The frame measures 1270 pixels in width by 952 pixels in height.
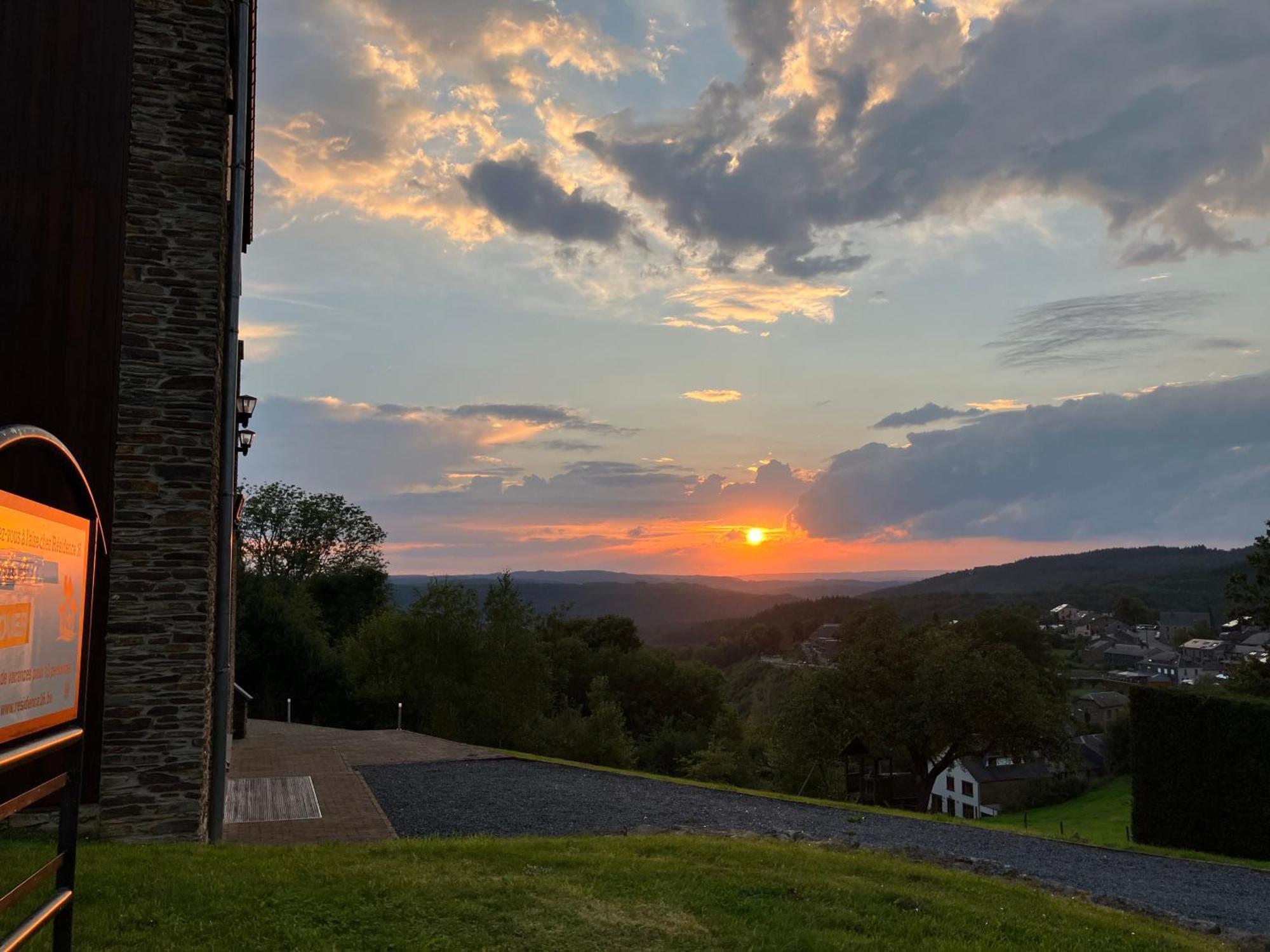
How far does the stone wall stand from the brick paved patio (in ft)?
5.32

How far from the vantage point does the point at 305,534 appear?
44.8 metres

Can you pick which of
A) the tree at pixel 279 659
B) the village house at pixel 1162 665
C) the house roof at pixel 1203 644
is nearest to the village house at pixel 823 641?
the village house at pixel 1162 665

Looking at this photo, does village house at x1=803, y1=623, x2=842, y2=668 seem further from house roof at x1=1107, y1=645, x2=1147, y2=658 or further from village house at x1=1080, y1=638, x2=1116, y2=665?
house roof at x1=1107, y1=645, x2=1147, y2=658

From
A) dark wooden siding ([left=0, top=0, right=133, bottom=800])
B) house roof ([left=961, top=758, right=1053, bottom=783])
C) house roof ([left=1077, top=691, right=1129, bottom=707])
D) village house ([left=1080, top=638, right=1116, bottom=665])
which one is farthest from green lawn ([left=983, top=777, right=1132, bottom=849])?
village house ([left=1080, top=638, right=1116, bottom=665])

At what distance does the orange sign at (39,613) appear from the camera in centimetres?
318

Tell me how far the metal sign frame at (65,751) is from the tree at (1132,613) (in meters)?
132

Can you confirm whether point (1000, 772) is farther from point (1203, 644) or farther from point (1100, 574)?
point (1100, 574)

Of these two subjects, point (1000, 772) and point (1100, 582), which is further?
point (1100, 582)

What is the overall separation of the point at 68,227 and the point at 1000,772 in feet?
188

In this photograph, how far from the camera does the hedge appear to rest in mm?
14797

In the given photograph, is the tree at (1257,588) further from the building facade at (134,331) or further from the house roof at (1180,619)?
the house roof at (1180,619)

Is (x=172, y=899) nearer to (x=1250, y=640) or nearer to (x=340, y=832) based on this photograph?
(x=340, y=832)

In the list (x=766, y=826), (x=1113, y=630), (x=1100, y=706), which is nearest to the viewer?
(x=766, y=826)

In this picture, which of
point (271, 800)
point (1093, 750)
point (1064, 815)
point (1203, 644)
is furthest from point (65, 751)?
point (1203, 644)
